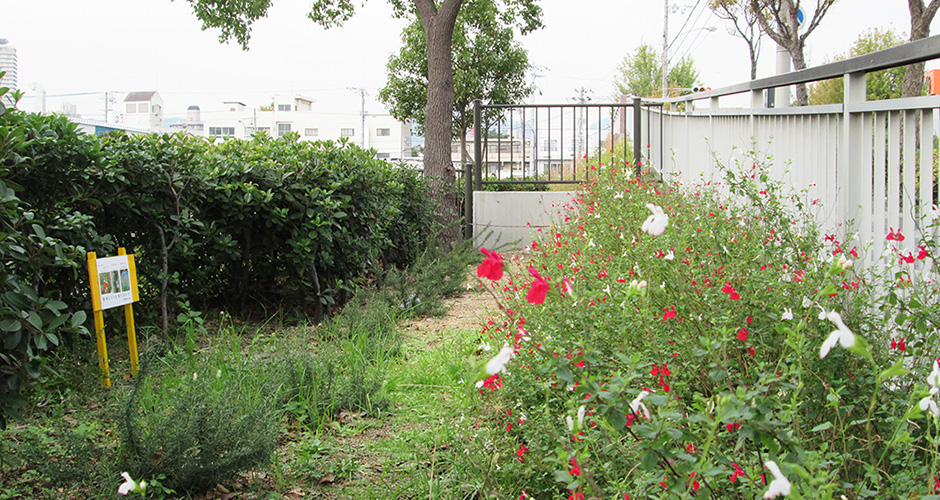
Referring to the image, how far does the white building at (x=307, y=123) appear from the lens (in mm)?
77875

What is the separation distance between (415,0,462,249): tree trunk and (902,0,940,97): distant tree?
8698 mm

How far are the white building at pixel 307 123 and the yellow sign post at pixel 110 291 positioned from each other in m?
69.9

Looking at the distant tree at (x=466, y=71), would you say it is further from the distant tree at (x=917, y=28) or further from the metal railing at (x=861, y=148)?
the metal railing at (x=861, y=148)

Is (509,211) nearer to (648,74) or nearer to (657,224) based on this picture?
(657,224)

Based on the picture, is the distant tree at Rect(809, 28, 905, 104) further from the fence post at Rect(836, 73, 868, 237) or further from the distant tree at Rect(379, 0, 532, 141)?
the fence post at Rect(836, 73, 868, 237)

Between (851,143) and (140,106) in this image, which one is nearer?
(851,143)

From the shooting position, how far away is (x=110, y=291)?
3658 mm

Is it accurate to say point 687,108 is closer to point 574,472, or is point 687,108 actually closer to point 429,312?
point 429,312

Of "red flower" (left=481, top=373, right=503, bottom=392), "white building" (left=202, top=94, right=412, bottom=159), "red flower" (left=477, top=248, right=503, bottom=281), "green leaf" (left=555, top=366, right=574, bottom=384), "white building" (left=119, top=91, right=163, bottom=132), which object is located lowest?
"red flower" (left=481, top=373, right=503, bottom=392)

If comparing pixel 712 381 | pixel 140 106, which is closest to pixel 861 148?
pixel 712 381

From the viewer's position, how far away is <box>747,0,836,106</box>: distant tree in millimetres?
16203

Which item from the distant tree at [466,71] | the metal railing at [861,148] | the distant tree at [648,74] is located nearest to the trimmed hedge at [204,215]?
the metal railing at [861,148]

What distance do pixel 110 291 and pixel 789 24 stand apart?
16.3 meters

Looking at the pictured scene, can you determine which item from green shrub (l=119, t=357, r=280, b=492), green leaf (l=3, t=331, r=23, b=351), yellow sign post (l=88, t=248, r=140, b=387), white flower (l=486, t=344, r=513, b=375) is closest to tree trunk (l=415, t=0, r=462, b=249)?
yellow sign post (l=88, t=248, r=140, b=387)
